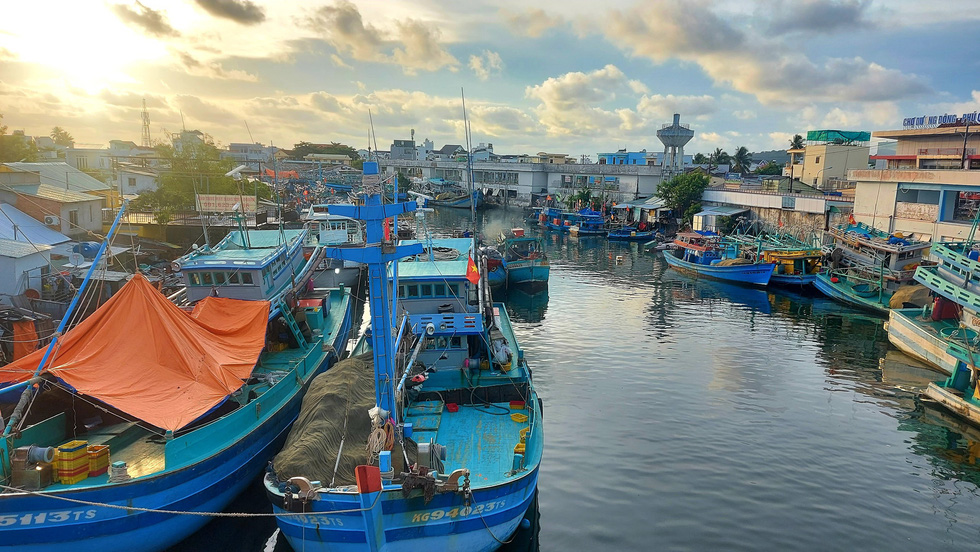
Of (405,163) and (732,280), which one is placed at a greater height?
(405,163)

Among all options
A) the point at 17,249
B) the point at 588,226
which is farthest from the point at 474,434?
the point at 588,226

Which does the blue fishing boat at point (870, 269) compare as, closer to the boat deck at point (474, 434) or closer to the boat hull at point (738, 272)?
the boat hull at point (738, 272)

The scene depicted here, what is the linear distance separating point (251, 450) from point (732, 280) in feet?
139

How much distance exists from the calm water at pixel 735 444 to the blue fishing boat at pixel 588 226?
138 ft

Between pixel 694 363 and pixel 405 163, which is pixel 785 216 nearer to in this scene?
pixel 694 363

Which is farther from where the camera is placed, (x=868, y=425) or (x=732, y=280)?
(x=732, y=280)

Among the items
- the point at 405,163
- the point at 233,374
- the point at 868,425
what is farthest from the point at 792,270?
the point at 405,163

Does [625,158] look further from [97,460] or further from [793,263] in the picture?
[97,460]

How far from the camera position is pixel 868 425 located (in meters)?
22.6

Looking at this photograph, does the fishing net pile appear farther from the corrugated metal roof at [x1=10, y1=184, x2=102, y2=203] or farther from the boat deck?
the corrugated metal roof at [x1=10, y1=184, x2=102, y2=203]

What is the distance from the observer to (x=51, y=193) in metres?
41.9

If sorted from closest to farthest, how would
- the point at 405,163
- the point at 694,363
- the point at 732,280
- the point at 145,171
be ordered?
the point at 694,363 < the point at 732,280 < the point at 145,171 < the point at 405,163

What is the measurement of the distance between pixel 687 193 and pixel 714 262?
28.0m

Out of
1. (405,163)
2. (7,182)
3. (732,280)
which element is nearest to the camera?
(7,182)
